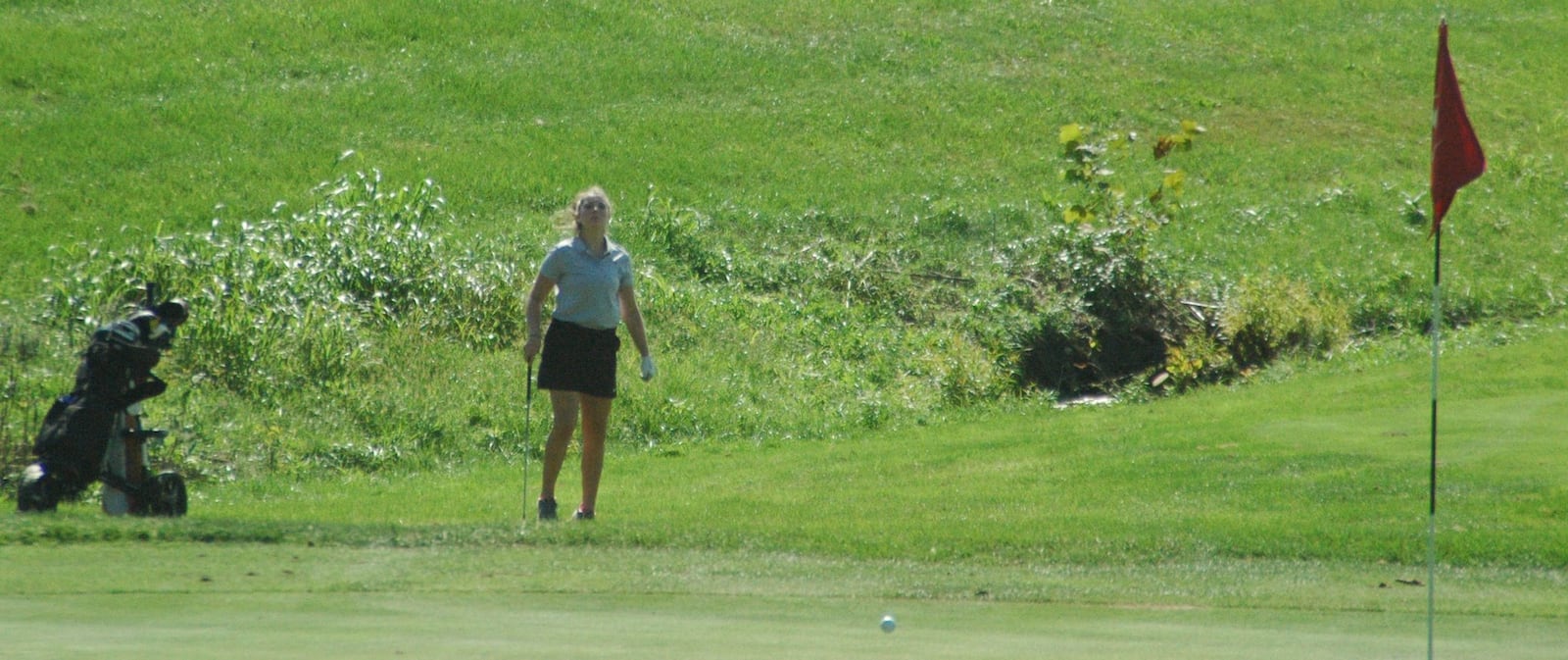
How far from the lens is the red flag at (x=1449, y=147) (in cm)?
743

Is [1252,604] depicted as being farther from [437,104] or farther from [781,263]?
[437,104]

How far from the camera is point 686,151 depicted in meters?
25.3

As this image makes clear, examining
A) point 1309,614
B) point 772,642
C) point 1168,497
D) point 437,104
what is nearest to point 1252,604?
point 1309,614

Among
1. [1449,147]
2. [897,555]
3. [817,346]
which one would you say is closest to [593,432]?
[897,555]

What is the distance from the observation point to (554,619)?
679 cm

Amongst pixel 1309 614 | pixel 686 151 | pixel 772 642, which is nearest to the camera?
pixel 772 642

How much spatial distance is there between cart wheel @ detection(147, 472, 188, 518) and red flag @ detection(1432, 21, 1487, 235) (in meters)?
6.91

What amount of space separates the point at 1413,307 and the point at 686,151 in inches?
399

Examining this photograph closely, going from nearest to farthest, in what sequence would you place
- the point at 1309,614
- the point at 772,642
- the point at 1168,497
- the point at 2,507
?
the point at 772,642 < the point at 1309,614 < the point at 2,507 < the point at 1168,497

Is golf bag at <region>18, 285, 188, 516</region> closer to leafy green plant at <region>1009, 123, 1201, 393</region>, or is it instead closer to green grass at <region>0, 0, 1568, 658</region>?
green grass at <region>0, 0, 1568, 658</region>

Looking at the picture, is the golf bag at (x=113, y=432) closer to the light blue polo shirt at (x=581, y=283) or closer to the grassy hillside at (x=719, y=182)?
the light blue polo shirt at (x=581, y=283)

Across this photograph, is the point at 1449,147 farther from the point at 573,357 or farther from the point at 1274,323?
the point at 1274,323

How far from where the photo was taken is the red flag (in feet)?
24.4

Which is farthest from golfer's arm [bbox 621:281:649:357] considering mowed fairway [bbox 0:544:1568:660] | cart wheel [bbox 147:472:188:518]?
cart wheel [bbox 147:472:188:518]
